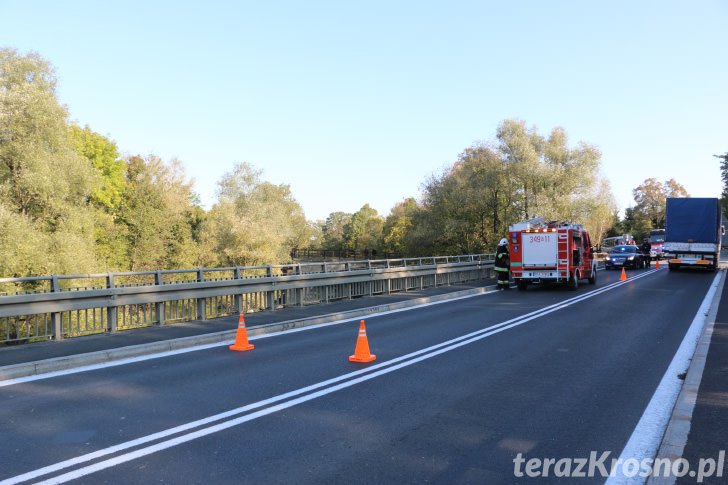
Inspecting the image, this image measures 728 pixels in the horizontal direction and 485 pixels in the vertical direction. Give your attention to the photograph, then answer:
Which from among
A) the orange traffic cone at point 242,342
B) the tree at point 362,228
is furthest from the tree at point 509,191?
the tree at point 362,228

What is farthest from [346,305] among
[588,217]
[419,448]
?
[588,217]

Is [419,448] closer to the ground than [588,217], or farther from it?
closer to the ground

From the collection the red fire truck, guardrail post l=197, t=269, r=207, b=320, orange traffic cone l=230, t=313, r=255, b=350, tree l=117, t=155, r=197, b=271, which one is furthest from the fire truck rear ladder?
tree l=117, t=155, r=197, b=271

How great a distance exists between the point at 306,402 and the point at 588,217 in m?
45.5

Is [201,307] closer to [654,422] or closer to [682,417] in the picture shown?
[654,422]

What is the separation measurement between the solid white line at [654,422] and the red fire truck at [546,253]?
11360 mm

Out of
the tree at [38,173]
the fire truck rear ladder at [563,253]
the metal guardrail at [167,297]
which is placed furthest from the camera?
the tree at [38,173]

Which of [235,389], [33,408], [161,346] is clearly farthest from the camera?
[161,346]

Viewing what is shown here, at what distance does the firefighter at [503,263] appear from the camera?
21.0m

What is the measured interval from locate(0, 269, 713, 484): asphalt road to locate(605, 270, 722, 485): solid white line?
0.35ft

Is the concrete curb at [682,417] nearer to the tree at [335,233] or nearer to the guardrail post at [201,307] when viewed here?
the guardrail post at [201,307]

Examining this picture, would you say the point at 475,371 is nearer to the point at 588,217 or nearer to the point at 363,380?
the point at 363,380

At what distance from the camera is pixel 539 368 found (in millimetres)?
7422

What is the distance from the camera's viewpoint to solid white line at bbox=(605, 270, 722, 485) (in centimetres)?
402
